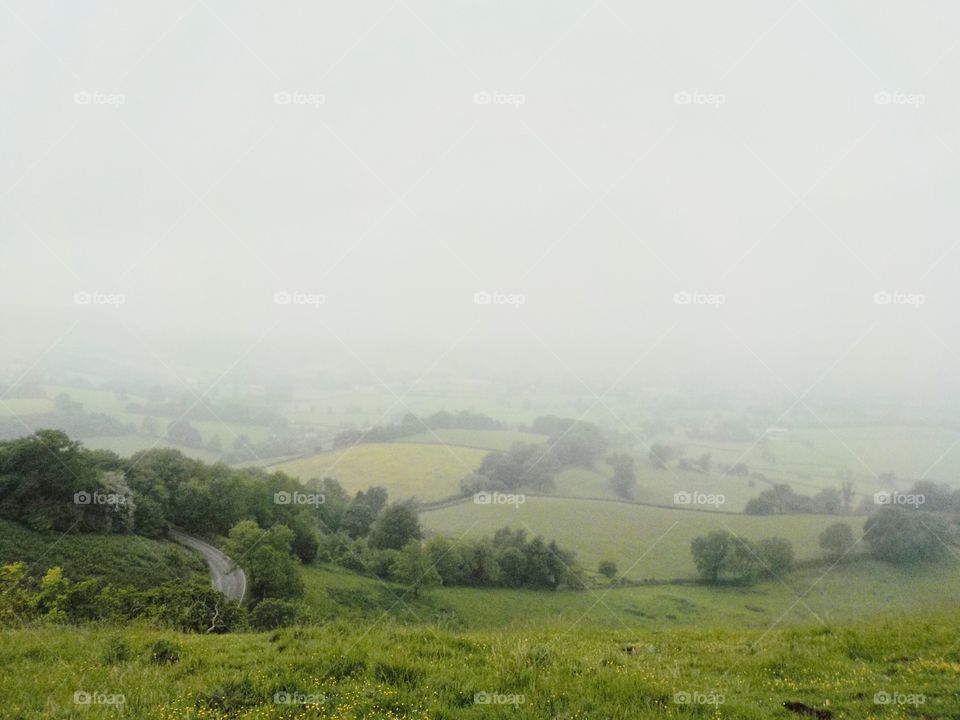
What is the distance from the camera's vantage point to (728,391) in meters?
199

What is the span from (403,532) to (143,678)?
75.3 meters

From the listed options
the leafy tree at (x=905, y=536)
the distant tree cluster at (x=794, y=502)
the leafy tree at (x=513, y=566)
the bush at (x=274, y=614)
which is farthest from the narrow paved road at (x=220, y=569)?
the leafy tree at (x=905, y=536)

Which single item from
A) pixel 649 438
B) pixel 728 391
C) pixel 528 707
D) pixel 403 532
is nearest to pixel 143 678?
pixel 528 707

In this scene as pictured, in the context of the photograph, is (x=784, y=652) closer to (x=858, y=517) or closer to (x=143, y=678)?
(x=143, y=678)

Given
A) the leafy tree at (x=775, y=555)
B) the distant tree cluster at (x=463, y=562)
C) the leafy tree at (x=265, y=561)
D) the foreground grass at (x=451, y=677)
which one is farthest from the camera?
the leafy tree at (x=775, y=555)

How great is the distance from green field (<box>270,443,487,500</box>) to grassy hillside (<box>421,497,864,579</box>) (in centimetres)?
735

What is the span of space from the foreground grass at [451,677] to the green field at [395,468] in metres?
91.5

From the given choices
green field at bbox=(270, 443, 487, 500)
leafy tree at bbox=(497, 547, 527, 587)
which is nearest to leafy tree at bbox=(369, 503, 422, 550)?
leafy tree at bbox=(497, 547, 527, 587)

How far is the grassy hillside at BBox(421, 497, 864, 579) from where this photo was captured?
90312 mm

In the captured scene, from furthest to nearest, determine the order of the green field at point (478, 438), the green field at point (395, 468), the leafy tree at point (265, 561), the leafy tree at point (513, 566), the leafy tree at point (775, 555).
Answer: the green field at point (478, 438)
the green field at point (395, 468)
the leafy tree at point (775, 555)
the leafy tree at point (513, 566)
the leafy tree at point (265, 561)

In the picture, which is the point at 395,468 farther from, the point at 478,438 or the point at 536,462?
the point at 478,438

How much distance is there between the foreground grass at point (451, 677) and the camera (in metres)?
7.92

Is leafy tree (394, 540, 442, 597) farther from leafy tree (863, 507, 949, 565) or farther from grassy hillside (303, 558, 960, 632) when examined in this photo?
leafy tree (863, 507, 949, 565)

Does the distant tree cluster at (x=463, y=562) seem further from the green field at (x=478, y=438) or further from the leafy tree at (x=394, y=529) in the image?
the green field at (x=478, y=438)
